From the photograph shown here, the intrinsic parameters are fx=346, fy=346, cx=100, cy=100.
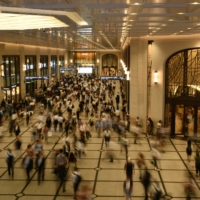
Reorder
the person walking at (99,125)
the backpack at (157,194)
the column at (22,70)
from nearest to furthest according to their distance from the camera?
the backpack at (157,194) → the person walking at (99,125) → the column at (22,70)

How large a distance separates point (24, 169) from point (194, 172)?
6.19 m

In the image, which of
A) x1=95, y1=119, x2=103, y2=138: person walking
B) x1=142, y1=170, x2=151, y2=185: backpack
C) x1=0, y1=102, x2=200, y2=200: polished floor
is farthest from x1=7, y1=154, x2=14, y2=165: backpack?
x1=95, y1=119, x2=103, y2=138: person walking

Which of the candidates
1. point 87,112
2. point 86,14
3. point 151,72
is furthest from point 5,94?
point 86,14

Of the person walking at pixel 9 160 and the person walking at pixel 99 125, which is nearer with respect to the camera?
the person walking at pixel 9 160

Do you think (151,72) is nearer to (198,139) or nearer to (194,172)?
(198,139)

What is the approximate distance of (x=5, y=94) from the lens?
26.6 m

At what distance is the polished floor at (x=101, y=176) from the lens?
10609 millimetres

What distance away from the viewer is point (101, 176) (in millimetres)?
12117

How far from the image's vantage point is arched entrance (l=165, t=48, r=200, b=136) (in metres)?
17.1

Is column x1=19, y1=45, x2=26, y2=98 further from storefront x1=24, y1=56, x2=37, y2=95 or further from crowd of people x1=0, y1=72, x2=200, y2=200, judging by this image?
crowd of people x1=0, y1=72, x2=200, y2=200

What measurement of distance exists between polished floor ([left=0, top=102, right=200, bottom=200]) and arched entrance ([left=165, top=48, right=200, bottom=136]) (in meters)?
1.56

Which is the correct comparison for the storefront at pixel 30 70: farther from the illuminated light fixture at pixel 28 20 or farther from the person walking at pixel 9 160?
the illuminated light fixture at pixel 28 20

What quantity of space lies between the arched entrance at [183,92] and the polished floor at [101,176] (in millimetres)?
1561

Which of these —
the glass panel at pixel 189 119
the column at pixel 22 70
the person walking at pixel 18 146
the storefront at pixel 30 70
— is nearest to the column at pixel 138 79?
the glass panel at pixel 189 119
